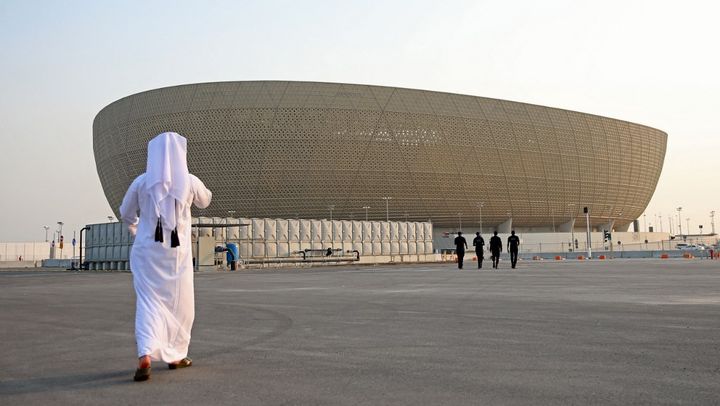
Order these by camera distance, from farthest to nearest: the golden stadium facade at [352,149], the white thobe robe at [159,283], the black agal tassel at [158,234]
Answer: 1. the golden stadium facade at [352,149]
2. the black agal tassel at [158,234]
3. the white thobe robe at [159,283]

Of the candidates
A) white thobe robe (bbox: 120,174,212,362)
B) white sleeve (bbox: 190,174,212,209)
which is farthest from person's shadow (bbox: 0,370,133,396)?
white sleeve (bbox: 190,174,212,209)

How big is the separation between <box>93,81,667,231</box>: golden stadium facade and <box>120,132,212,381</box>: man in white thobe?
251ft

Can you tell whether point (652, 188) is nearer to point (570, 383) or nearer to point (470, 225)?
point (470, 225)

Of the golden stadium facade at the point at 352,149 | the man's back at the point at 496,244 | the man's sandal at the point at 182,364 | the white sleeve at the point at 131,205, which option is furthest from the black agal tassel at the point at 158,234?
the golden stadium facade at the point at 352,149

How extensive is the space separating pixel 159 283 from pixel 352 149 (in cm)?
7805

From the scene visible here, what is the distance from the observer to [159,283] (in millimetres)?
4664

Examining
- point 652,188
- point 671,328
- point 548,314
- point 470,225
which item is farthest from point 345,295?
point 652,188

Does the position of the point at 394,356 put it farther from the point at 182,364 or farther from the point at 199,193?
the point at 199,193

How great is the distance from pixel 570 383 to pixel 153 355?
2677 millimetres

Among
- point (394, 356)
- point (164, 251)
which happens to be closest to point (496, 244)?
point (394, 356)

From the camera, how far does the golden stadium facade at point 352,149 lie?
266ft

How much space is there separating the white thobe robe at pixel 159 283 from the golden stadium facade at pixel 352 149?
7645 centimetres

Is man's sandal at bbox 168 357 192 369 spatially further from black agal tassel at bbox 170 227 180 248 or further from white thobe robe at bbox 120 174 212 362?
black agal tassel at bbox 170 227 180 248

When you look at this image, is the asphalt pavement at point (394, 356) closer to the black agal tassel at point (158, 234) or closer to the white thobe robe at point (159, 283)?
the white thobe robe at point (159, 283)
